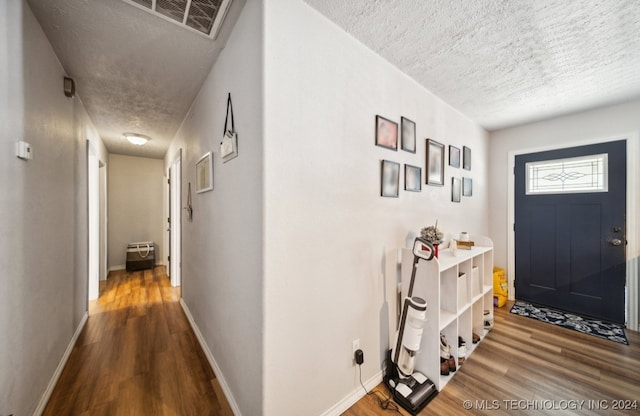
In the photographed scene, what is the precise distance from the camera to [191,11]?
4.46 ft

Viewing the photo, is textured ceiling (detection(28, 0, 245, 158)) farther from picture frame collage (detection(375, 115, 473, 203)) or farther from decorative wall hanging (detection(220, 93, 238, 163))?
picture frame collage (detection(375, 115, 473, 203))

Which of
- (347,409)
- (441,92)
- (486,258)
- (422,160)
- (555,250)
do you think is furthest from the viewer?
(555,250)

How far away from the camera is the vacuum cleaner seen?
60.0 inches

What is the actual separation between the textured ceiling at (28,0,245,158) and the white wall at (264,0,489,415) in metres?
0.57

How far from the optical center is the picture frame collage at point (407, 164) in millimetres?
1760

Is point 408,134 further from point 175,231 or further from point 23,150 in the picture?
point 175,231

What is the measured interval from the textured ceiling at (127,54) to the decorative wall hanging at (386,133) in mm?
1113

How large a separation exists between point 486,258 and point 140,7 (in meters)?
3.50

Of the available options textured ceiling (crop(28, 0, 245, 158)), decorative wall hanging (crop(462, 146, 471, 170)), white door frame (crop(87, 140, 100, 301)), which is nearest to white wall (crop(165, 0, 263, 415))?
textured ceiling (crop(28, 0, 245, 158))

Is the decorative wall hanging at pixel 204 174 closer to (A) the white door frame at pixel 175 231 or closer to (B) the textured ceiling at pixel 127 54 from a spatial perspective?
(B) the textured ceiling at pixel 127 54

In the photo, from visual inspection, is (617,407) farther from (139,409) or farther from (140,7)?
(140,7)

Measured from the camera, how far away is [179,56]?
1.78 metres

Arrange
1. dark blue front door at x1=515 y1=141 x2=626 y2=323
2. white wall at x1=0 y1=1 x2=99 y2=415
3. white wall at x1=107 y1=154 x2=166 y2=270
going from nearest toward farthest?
white wall at x1=0 y1=1 x2=99 y2=415
dark blue front door at x1=515 y1=141 x2=626 y2=323
white wall at x1=107 y1=154 x2=166 y2=270

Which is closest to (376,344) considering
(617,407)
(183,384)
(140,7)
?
(183,384)
